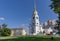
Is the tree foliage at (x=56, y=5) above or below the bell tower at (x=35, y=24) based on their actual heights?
below

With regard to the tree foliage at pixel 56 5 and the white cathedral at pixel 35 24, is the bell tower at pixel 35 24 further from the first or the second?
the tree foliage at pixel 56 5

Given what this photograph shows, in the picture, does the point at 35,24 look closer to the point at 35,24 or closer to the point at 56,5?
the point at 35,24

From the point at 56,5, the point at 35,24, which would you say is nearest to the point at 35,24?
the point at 35,24

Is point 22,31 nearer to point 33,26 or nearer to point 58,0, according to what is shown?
point 33,26

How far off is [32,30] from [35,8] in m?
16.9

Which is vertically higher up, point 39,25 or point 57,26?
point 39,25

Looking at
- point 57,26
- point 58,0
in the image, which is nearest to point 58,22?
point 57,26

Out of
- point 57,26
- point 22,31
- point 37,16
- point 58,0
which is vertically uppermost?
point 37,16

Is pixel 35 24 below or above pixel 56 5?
above

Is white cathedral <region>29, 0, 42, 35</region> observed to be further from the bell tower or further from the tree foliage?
the tree foliage

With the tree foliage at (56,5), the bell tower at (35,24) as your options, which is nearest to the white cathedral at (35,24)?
the bell tower at (35,24)

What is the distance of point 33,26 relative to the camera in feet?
468

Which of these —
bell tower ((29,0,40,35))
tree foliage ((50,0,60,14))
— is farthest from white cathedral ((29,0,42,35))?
tree foliage ((50,0,60,14))

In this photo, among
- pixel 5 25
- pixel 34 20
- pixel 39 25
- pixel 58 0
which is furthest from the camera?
pixel 39 25
